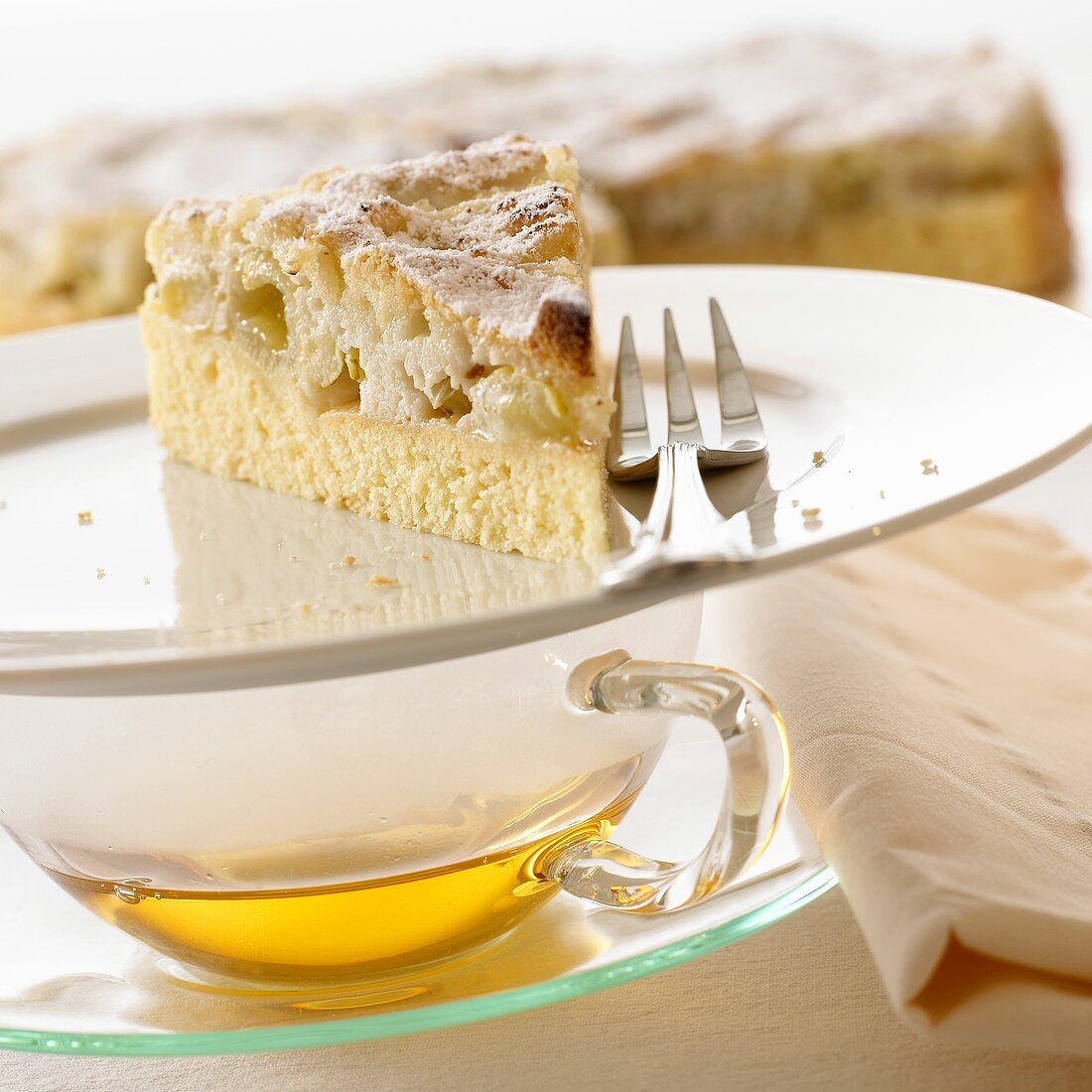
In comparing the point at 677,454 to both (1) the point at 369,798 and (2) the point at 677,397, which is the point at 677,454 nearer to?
(2) the point at 677,397

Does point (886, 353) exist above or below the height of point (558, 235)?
below

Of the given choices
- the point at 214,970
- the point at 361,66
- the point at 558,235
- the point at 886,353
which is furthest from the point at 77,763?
the point at 361,66

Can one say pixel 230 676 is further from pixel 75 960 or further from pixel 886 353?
pixel 886 353

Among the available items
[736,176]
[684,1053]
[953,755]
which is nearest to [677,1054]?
[684,1053]

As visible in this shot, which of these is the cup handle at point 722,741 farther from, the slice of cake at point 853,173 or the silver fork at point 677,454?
the slice of cake at point 853,173

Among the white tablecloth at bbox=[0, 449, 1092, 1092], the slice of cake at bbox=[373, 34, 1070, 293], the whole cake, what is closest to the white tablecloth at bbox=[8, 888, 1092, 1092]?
the white tablecloth at bbox=[0, 449, 1092, 1092]

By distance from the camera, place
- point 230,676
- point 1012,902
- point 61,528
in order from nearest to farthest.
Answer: point 230,676
point 1012,902
point 61,528

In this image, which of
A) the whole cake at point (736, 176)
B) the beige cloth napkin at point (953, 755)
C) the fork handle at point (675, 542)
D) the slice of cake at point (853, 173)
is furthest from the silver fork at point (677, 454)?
the slice of cake at point (853, 173)
